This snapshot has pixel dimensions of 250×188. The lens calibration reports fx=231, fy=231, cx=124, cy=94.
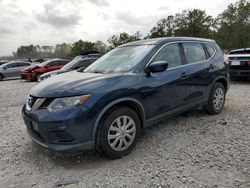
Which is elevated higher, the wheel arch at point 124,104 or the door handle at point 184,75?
the door handle at point 184,75

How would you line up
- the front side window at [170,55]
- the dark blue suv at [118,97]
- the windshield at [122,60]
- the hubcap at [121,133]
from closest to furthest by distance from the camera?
the dark blue suv at [118,97] < the hubcap at [121,133] < the windshield at [122,60] < the front side window at [170,55]

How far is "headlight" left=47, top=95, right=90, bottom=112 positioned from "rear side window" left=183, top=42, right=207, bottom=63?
231 centimetres

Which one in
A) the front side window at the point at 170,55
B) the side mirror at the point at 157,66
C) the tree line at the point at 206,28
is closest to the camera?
the side mirror at the point at 157,66

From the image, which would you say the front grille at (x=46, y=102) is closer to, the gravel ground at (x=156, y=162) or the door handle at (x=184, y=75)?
Answer: the gravel ground at (x=156, y=162)

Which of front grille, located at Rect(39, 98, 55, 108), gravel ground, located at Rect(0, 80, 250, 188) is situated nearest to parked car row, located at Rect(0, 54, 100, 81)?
gravel ground, located at Rect(0, 80, 250, 188)

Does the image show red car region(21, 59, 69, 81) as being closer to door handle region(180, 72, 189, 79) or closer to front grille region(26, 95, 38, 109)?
front grille region(26, 95, 38, 109)

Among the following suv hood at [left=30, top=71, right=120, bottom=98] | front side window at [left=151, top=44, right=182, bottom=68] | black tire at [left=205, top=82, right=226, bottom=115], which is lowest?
black tire at [left=205, top=82, right=226, bottom=115]

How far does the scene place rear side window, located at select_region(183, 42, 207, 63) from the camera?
436cm

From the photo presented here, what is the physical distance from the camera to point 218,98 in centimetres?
500

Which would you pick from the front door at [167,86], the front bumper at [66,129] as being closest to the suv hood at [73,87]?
the front bumper at [66,129]

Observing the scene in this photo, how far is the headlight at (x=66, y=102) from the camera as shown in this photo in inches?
113

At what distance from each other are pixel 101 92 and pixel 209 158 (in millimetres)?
1739

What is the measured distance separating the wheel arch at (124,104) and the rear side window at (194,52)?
1.53 metres

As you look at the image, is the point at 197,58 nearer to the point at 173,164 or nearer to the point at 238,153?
the point at 238,153
